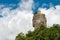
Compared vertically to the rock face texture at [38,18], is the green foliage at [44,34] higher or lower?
lower

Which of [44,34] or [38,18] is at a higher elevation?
[38,18]

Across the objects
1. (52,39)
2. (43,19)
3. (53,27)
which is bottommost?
(52,39)

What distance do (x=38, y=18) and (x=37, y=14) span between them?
1.84m

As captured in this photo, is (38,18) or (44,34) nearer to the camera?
(44,34)

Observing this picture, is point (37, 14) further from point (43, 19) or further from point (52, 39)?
point (52, 39)

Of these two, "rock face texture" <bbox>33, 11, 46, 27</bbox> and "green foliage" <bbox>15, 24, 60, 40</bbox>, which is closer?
"green foliage" <bbox>15, 24, 60, 40</bbox>

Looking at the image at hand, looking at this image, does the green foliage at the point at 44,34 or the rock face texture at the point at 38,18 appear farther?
the rock face texture at the point at 38,18

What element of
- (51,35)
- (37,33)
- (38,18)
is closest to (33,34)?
(37,33)

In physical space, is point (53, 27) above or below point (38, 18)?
below

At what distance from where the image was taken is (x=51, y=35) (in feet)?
190

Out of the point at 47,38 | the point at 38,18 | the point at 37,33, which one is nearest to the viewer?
the point at 47,38

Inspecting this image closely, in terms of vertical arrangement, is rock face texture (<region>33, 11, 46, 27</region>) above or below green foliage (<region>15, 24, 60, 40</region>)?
above

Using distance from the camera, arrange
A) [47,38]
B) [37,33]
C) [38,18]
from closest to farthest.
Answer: [47,38] < [37,33] < [38,18]

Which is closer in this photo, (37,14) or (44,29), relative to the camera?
(44,29)
